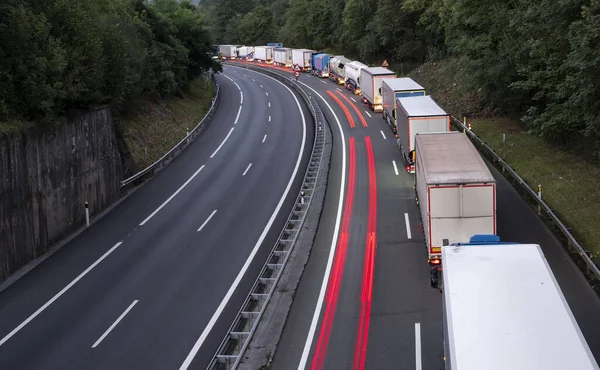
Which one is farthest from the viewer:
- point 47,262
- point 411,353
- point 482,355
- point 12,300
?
point 47,262

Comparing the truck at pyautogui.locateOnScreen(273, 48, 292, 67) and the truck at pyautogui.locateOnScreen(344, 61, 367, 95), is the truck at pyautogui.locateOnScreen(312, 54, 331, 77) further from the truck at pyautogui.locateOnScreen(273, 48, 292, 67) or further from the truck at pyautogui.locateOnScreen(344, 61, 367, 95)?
the truck at pyautogui.locateOnScreen(344, 61, 367, 95)

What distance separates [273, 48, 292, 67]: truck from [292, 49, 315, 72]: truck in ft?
8.97

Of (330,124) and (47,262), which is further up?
(330,124)

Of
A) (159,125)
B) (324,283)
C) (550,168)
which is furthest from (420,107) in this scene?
(159,125)

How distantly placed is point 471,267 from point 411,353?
398 centimetres

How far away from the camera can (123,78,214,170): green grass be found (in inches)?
1638

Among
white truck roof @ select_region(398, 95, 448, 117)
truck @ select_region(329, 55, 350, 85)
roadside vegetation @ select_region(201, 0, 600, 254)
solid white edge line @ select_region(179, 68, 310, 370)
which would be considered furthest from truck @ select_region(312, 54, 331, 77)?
solid white edge line @ select_region(179, 68, 310, 370)

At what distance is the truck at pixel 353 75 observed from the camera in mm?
65956

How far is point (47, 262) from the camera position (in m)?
25.0

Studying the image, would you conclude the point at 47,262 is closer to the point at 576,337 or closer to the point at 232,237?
the point at 232,237

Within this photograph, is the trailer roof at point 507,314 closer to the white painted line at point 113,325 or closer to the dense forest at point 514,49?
the white painted line at point 113,325

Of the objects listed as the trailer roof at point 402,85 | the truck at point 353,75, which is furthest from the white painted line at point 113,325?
the truck at point 353,75

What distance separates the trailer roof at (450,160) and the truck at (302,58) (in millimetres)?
68954

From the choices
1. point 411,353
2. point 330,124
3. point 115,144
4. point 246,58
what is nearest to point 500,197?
point 411,353
